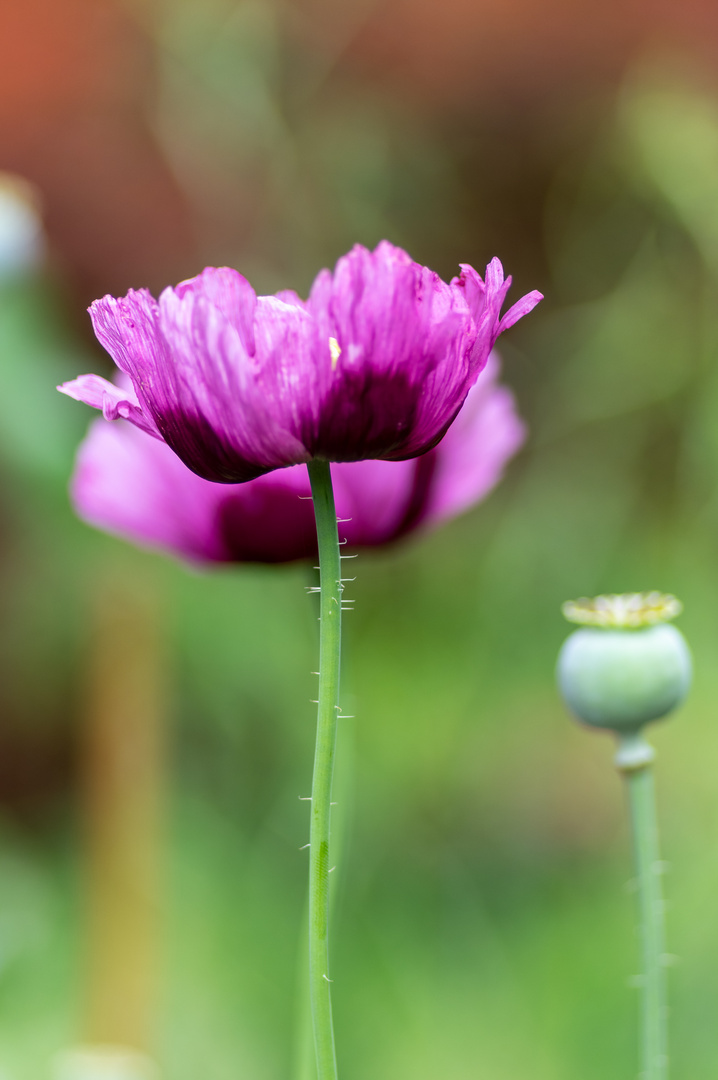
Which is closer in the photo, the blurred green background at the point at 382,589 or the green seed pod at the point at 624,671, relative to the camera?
the green seed pod at the point at 624,671

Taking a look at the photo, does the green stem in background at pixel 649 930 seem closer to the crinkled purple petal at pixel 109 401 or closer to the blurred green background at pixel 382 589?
the crinkled purple petal at pixel 109 401

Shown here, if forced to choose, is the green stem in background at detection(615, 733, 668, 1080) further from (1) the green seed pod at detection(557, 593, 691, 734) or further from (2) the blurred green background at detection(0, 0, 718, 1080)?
(2) the blurred green background at detection(0, 0, 718, 1080)

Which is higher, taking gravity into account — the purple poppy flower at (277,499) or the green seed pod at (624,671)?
the purple poppy flower at (277,499)

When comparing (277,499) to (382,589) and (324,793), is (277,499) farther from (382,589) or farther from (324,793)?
(382,589)

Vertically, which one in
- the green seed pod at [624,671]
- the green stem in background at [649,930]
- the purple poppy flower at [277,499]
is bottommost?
the green stem in background at [649,930]

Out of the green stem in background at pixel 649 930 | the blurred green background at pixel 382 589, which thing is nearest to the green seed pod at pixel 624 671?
the green stem in background at pixel 649 930

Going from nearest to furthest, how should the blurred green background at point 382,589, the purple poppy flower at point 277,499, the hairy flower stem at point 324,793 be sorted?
the hairy flower stem at point 324,793, the purple poppy flower at point 277,499, the blurred green background at point 382,589

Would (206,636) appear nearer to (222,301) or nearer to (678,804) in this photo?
(678,804)
